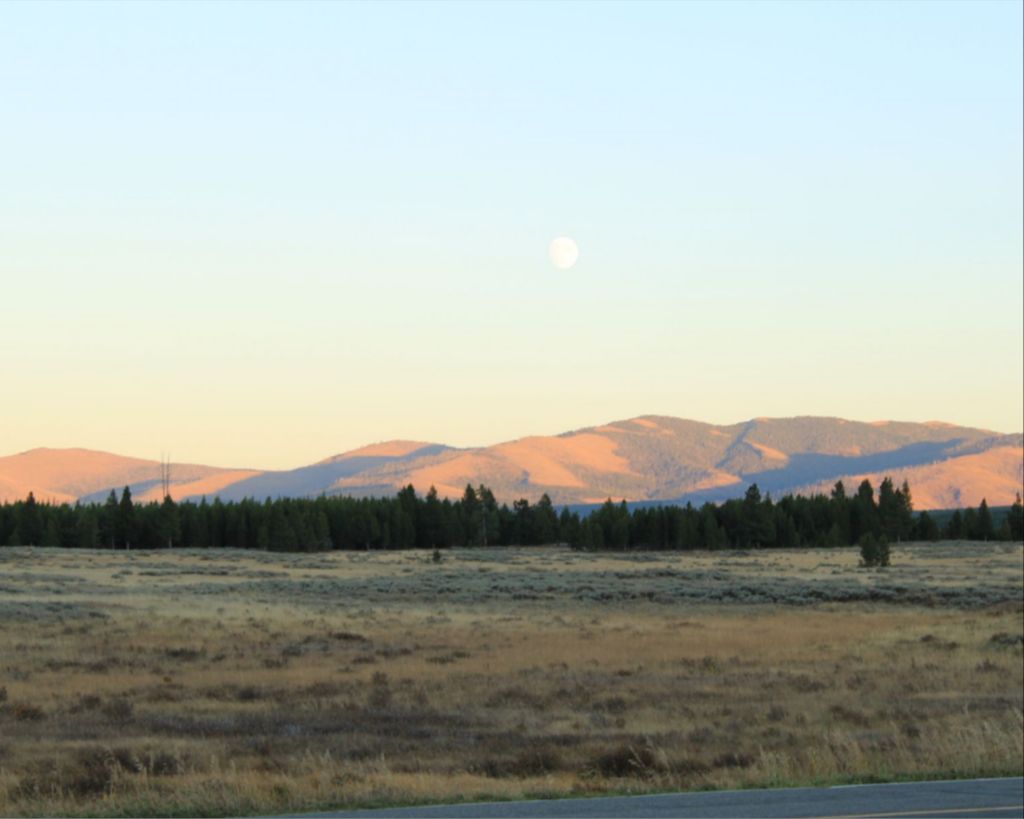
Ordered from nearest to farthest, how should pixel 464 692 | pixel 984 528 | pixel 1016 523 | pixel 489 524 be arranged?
1. pixel 464 692
2. pixel 1016 523
3. pixel 489 524
4. pixel 984 528

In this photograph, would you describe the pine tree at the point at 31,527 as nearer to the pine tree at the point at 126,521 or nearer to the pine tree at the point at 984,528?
the pine tree at the point at 126,521

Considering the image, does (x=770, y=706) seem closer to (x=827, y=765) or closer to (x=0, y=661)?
(x=827, y=765)

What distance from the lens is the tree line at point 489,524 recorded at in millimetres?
126938

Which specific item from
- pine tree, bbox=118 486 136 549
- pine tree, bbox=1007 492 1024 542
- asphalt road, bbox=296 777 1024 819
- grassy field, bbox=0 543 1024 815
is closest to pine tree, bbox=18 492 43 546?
pine tree, bbox=118 486 136 549

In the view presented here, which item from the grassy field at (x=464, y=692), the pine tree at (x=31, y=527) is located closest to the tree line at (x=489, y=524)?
the pine tree at (x=31, y=527)

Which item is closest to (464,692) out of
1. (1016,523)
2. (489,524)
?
(489,524)

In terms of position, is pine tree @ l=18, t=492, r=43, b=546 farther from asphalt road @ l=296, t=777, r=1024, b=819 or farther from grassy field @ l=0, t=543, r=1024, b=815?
asphalt road @ l=296, t=777, r=1024, b=819

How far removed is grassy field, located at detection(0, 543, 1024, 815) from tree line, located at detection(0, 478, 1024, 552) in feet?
198

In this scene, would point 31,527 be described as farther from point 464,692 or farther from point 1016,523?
point 1016,523

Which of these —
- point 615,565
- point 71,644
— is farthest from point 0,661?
point 615,565

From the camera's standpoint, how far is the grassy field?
19.1 meters

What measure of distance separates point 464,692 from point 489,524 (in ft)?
441

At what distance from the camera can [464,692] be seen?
30.8m

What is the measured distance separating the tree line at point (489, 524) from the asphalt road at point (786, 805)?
109221 mm
